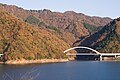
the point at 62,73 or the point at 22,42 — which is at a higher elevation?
the point at 22,42

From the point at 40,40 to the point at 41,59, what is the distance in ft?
43.7

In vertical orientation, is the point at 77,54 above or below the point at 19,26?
below

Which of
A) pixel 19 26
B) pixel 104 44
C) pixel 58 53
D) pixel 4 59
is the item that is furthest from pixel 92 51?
pixel 4 59

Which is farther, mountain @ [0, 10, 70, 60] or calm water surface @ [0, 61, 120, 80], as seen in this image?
mountain @ [0, 10, 70, 60]

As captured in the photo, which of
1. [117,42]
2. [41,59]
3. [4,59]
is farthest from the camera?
[117,42]

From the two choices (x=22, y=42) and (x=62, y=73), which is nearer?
(x=62, y=73)

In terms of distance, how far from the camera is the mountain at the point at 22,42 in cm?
14338

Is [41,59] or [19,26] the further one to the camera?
[19,26]

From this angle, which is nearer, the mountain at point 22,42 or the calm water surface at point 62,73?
the calm water surface at point 62,73

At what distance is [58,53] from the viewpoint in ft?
528

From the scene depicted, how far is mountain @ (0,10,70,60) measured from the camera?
143 meters

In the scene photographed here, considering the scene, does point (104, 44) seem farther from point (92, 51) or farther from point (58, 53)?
point (58, 53)

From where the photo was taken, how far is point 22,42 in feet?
485

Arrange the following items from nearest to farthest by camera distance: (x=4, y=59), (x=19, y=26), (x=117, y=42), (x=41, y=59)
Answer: (x=4, y=59) < (x=41, y=59) < (x=19, y=26) < (x=117, y=42)
